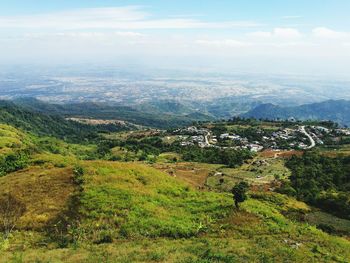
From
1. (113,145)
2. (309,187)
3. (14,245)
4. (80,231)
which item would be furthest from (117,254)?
(113,145)

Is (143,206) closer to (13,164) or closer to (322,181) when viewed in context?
(13,164)

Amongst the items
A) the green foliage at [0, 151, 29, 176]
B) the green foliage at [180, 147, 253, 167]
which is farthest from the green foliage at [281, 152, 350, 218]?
the green foliage at [0, 151, 29, 176]

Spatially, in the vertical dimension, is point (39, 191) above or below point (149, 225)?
above

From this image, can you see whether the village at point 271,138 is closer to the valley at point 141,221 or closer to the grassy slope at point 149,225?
the valley at point 141,221

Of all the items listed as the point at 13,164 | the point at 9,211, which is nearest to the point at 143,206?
the point at 9,211

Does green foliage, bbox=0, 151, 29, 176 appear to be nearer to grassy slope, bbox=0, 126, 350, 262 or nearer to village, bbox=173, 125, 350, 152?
grassy slope, bbox=0, 126, 350, 262

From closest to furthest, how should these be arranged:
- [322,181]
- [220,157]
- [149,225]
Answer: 1. [149,225]
2. [322,181]
3. [220,157]
